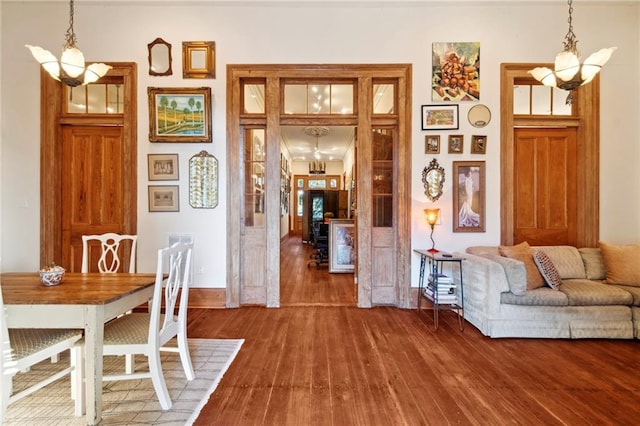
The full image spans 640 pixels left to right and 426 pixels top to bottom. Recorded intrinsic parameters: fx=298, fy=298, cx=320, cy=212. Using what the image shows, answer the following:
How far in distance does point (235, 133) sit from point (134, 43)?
1.79m

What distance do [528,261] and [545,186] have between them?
149cm

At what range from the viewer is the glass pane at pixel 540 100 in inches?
162

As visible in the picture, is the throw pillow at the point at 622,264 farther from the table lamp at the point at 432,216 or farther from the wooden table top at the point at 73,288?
the wooden table top at the point at 73,288

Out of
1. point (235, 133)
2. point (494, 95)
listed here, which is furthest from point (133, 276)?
point (494, 95)

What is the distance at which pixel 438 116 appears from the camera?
13.1 ft

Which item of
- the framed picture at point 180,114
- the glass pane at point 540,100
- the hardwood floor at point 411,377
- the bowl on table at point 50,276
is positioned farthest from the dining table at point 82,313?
the glass pane at point 540,100

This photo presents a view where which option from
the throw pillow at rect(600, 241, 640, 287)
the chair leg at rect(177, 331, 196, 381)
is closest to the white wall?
the throw pillow at rect(600, 241, 640, 287)

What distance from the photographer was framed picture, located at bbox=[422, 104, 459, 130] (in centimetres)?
398

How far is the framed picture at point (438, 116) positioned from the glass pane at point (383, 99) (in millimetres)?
460

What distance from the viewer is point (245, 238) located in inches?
161

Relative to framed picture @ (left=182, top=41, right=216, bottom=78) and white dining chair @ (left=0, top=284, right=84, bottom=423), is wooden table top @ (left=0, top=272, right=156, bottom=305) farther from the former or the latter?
framed picture @ (left=182, top=41, right=216, bottom=78)

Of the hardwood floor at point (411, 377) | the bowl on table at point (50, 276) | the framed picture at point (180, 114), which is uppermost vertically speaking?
the framed picture at point (180, 114)

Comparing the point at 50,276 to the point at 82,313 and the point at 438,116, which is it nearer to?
the point at 82,313

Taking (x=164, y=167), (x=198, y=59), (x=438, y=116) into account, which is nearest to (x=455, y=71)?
(x=438, y=116)
